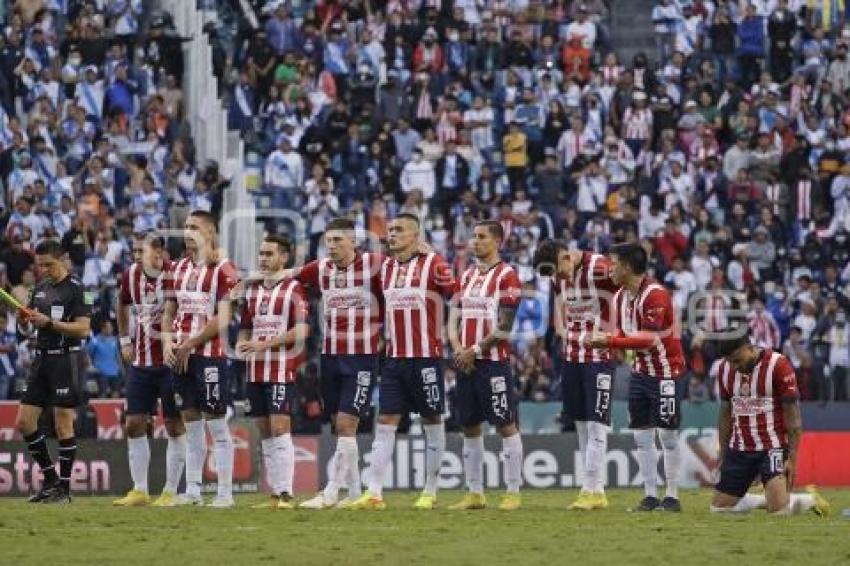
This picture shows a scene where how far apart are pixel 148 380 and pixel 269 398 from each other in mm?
1626

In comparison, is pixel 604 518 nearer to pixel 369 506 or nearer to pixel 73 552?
pixel 369 506

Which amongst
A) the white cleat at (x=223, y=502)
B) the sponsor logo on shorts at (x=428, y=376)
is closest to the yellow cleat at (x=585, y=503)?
the sponsor logo on shorts at (x=428, y=376)

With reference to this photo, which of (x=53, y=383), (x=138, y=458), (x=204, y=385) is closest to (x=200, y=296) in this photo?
(x=204, y=385)

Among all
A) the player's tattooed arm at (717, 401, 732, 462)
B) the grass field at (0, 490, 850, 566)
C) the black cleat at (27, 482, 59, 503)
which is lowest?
the grass field at (0, 490, 850, 566)

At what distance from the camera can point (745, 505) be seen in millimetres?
20938

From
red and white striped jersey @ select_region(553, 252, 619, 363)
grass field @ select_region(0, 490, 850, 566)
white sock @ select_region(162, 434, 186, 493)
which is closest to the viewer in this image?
grass field @ select_region(0, 490, 850, 566)

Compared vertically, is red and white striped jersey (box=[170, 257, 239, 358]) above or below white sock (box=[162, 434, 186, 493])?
above

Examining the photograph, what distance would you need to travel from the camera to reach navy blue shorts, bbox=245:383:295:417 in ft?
68.7

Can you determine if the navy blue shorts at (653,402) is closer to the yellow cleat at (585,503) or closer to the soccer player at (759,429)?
the soccer player at (759,429)

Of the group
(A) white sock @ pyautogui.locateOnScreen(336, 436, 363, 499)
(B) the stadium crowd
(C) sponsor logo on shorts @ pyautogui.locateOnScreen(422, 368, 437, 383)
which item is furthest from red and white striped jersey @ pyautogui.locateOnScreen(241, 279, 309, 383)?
(B) the stadium crowd

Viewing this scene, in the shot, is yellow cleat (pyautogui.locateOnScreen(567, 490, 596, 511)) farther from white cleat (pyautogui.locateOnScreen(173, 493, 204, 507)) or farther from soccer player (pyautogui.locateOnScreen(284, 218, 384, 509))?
white cleat (pyautogui.locateOnScreen(173, 493, 204, 507))

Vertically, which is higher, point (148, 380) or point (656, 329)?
point (656, 329)

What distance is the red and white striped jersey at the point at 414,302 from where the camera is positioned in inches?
834

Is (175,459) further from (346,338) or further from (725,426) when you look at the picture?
(725,426)
